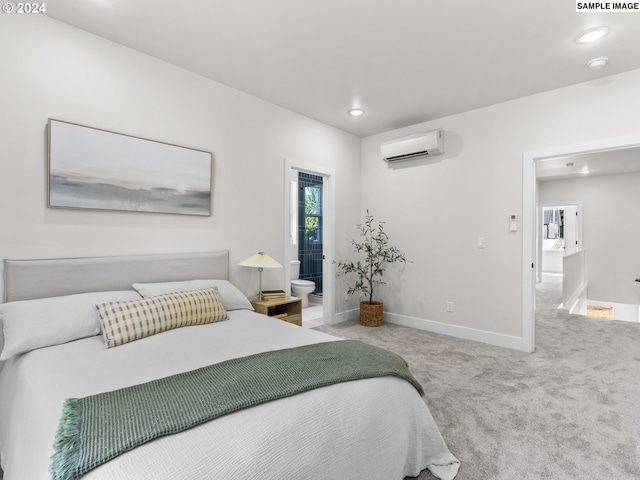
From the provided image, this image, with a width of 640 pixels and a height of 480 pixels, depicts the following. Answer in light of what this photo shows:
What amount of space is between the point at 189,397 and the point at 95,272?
163 cm

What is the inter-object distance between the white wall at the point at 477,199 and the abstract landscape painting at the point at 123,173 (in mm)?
2597

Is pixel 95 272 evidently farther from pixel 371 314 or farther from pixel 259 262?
pixel 371 314

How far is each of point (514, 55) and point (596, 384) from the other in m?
2.69

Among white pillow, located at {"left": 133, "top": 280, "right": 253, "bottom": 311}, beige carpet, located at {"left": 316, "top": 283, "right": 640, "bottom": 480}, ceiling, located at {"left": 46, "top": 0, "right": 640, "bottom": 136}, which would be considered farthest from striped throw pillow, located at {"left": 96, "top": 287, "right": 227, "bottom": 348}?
ceiling, located at {"left": 46, "top": 0, "right": 640, "bottom": 136}

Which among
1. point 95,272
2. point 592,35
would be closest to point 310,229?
point 95,272

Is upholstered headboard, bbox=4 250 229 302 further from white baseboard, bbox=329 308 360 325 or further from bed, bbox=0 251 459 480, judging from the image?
white baseboard, bbox=329 308 360 325

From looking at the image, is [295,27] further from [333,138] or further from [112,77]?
[333,138]

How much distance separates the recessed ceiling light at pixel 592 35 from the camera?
2.33m

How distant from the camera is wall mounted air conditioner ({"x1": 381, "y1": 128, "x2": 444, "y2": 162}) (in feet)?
13.0

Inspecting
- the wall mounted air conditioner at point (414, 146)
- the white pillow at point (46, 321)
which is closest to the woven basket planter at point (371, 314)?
the wall mounted air conditioner at point (414, 146)

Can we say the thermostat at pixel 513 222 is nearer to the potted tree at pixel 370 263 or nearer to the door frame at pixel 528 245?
the door frame at pixel 528 245

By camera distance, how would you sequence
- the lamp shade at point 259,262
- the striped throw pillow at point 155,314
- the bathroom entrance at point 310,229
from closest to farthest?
the striped throw pillow at point 155,314
the lamp shade at point 259,262
the bathroom entrance at point 310,229

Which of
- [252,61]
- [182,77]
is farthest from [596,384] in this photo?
[182,77]

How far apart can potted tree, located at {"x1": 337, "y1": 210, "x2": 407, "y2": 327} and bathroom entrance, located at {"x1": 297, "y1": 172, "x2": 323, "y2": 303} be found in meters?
1.28
